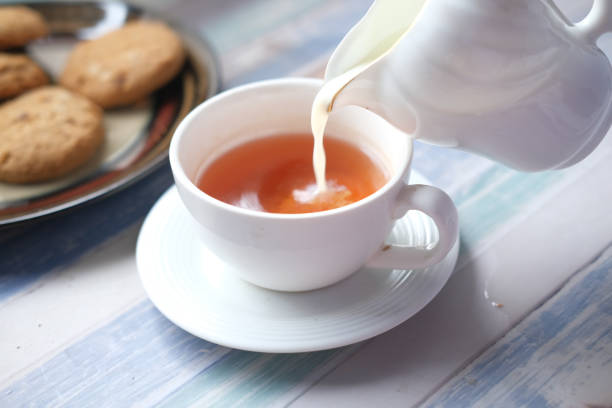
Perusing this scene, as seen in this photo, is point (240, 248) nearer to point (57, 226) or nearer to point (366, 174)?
point (366, 174)

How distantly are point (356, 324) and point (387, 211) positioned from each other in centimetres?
14

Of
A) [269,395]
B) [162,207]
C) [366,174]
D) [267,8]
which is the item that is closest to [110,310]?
[162,207]

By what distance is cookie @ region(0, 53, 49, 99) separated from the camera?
1.23m

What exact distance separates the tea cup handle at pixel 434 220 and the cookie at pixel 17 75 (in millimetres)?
818

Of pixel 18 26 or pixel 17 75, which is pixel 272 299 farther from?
pixel 18 26

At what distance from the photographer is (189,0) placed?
161cm

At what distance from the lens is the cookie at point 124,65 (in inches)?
48.1

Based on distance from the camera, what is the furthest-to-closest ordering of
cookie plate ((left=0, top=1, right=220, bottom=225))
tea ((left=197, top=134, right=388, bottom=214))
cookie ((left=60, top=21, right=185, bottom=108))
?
cookie ((left=60, top=21, right=185, bottom=108)), cookie plate ((left=0, top=1, right=220, bottom=225)), tea ((left=197, top=134, right=388, bottom=214))

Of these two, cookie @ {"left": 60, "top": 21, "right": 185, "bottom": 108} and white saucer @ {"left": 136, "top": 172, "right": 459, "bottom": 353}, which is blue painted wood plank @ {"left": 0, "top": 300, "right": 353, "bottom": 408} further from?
cookie @ {"left": 60, "top": 21, "right": 185, "bottom": 108}

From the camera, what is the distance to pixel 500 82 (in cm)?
66

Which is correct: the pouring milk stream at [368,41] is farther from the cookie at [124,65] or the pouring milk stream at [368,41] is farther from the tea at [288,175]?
the cookie at [124,65]

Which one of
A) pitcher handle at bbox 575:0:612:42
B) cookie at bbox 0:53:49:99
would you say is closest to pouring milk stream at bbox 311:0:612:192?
pitcher handle at bbox 575:0:612:42

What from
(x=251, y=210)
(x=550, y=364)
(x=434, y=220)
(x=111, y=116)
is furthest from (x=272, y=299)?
(x=111, y=116)

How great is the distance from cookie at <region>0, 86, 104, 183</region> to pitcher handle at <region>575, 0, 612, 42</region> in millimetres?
788
